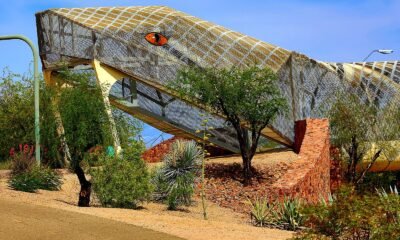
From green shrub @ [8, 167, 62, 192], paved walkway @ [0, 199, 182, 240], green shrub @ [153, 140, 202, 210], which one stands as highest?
green shrub @ [153, 140, 202, 210]

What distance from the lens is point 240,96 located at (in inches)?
1286

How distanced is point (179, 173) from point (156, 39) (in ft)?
41.4

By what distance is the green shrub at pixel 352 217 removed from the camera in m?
13.6

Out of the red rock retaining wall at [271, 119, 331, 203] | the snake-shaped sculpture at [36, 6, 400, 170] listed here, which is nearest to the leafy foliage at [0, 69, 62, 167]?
the snake-shaped sculpture at [36, 6, 400, 170]

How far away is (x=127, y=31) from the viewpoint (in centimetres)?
3866

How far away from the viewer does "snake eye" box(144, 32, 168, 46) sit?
127 ft

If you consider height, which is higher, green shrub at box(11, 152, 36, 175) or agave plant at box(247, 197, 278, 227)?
green shrub at box(11, 152, 36, 175)

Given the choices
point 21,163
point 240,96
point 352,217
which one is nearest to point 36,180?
point 21,163

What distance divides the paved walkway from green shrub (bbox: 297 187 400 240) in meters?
2.51

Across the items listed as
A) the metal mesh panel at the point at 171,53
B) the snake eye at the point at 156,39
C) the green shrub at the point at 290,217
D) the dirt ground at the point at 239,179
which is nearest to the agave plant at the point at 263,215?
the green shrub at the point at 290,217

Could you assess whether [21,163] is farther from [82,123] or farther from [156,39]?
[156,39]

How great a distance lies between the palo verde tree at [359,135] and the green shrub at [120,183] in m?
14.8

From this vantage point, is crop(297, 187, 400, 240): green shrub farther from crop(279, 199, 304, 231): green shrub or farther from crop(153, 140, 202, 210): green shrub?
crop(153, 140, 202, 210): green shrub

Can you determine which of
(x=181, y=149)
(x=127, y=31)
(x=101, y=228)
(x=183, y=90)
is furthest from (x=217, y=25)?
(x=101, y=228)
